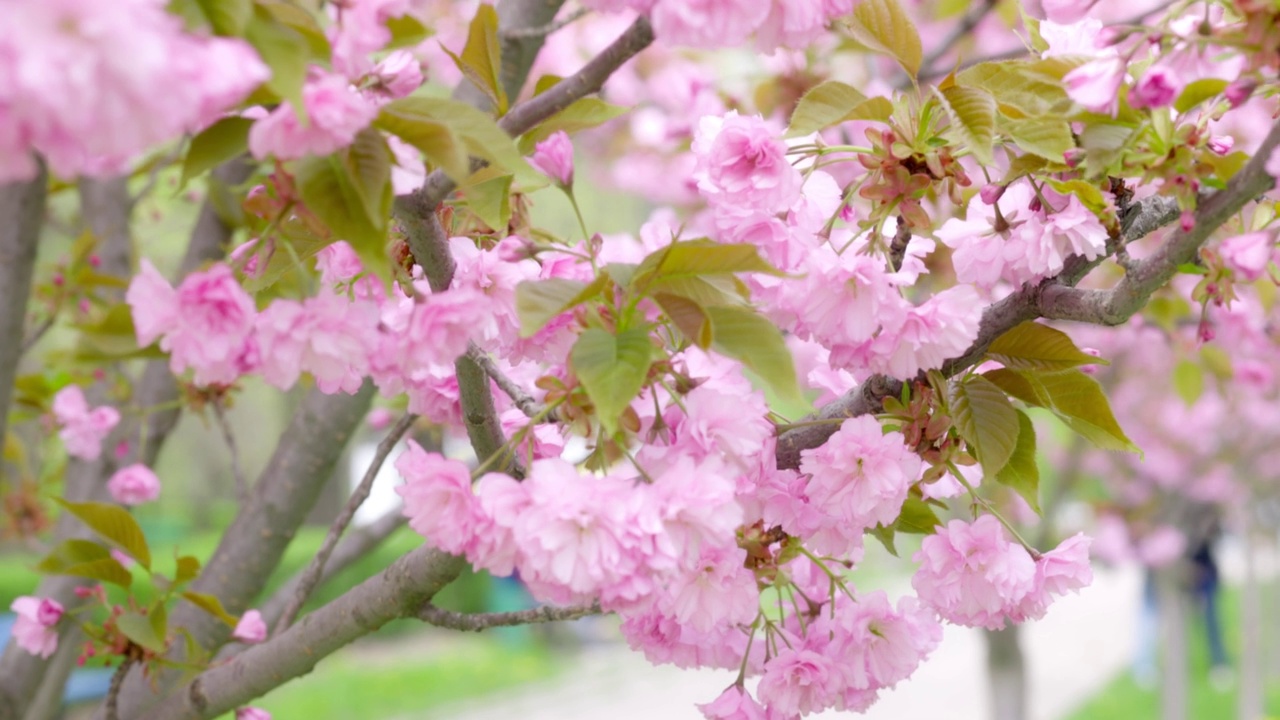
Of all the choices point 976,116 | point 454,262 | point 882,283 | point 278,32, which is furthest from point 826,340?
point 278,32

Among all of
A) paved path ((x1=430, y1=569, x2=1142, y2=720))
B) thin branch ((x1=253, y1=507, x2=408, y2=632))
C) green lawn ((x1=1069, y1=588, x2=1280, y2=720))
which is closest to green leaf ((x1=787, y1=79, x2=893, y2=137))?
thin branch ((x1=253, y1=507, x2=408, y2=632))

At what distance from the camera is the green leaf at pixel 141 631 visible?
1.36 metres

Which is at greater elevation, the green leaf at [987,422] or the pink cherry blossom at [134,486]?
the pink cherry blossom at [134,486]

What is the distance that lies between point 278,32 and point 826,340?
544 mm

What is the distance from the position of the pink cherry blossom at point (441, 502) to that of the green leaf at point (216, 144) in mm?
258

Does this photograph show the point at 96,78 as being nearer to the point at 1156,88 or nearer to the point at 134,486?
the point at 1156,88

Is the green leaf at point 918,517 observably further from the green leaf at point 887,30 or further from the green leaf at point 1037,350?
the green leaf at point 887,30

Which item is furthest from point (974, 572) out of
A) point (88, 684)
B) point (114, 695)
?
point (88, 684)

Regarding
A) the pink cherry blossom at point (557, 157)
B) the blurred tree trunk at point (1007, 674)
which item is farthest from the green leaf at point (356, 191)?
the blurred tree trunk at point (1007, 674)

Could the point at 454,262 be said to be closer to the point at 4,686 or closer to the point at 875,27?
the point at 875,27

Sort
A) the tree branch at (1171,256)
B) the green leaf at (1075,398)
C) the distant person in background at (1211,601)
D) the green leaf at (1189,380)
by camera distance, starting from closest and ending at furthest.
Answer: the tree branch at (1171,256) → the green leaf at (1075,398) → the green leaf at (1189,380) → the distant person in background at (1211,601)

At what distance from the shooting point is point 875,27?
1.04 m

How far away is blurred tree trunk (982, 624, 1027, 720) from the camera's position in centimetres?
402

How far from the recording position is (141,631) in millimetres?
1370
